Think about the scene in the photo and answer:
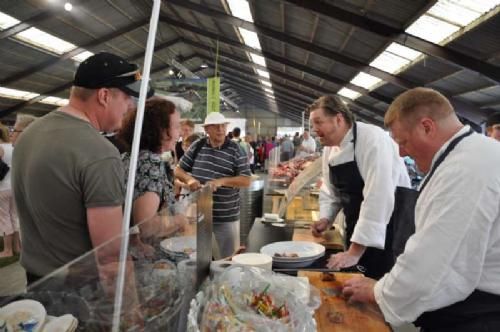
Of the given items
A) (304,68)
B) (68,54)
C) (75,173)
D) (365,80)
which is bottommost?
(75,173)

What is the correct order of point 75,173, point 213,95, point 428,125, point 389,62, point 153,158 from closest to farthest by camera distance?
point 75,173 < point 428,125 < point 153,158 < point 213,95 < point 389,62

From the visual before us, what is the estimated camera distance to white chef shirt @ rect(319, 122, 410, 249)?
6.54 ft

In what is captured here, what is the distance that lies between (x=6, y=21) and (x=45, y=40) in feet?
6.39

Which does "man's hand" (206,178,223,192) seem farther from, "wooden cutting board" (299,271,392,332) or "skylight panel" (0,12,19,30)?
"skylight panel" (0,12,19,30)

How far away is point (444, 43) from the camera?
235 inches

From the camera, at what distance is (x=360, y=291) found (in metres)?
1.45

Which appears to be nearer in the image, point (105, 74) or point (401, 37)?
point (105, 74)

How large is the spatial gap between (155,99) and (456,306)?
5.72 feet

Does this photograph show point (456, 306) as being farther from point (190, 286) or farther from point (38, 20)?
point (38, 20)

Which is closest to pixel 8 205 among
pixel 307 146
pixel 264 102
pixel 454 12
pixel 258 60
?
pixel 307 146

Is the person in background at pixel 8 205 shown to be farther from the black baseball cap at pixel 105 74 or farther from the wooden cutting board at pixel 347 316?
the wooden cutting board at pixel 347 316

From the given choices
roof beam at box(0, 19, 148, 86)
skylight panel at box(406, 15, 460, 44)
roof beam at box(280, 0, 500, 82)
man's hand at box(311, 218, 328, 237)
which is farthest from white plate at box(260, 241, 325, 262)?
roof beam at box(0, 19, 148, 86)

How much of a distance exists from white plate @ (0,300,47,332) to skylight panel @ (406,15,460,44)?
5933 millimetres

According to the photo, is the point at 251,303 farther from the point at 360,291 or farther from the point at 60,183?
the point at 60,183
